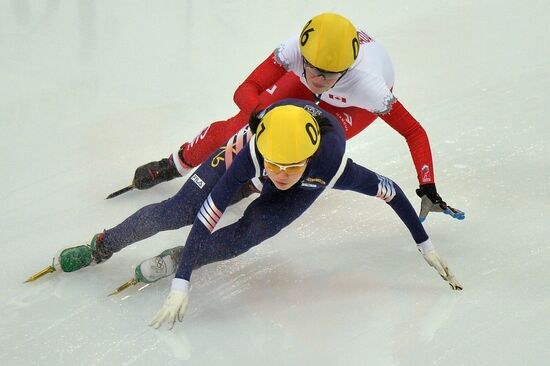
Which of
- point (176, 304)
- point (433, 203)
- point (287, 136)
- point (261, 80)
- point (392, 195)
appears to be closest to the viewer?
point (287, 136)

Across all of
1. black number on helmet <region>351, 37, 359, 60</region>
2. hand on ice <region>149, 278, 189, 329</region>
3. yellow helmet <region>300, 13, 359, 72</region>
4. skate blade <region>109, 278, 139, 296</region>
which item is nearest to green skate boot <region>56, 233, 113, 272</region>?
skate blade <region>109, 278, 139, 296</region>

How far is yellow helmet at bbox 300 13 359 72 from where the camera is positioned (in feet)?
11.1

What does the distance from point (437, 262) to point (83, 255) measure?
5.07 ft

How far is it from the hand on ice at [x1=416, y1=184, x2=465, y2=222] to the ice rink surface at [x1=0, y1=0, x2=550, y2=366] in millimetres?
231

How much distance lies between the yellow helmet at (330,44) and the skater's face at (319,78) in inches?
1.0

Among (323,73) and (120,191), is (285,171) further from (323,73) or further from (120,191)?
(120,191)

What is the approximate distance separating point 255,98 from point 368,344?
1.30 meters

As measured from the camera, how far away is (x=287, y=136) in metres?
2.90

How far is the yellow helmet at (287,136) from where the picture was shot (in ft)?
9.53

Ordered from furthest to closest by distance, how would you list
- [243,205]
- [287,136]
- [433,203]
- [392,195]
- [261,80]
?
[243,205], [261,80], [433,203], [392,195], [287,136]

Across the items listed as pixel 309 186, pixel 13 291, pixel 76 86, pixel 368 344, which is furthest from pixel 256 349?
pixel 76 86

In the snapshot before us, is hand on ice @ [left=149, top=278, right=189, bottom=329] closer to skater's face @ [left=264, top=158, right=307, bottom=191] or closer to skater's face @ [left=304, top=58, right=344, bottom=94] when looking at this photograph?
skater's face @ [left=264, top=158, right=307, bottom=191]

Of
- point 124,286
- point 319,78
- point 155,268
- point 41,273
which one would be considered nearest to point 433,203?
point 319,78

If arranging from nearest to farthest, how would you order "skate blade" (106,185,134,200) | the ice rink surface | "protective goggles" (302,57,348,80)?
the ice rink surface → "protective goggles" (302,57,348,80) → "skate blade" (106,185,134,200)
